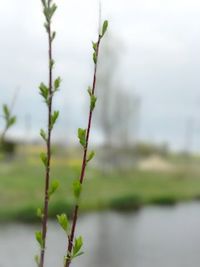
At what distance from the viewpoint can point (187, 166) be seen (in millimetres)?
27047

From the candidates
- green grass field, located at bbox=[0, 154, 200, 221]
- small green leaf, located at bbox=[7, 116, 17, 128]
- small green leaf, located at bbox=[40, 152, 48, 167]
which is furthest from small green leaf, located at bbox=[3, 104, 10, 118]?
green grass field, located at bbox=[0, 154, 200, 221]

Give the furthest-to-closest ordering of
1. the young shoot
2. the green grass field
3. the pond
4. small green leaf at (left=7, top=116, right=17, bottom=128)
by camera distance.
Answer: the green grass field < the pond < small green leaf at (left=7, top=116, right=17, bottom=128) < the young shoot

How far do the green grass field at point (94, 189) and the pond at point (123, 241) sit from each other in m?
0.70

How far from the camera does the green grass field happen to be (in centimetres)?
1396

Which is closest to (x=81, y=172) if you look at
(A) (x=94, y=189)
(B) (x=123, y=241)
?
(B) (x=123, y=241)

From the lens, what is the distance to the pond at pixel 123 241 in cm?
995

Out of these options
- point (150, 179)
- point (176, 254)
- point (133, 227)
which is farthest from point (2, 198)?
point (150, 179)

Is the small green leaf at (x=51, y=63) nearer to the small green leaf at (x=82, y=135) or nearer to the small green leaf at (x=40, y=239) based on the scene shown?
the small green leaf at (x=82, y=135)

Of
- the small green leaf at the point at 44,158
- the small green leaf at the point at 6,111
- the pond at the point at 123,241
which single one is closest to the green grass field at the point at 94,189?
the pond at the point at 123,241

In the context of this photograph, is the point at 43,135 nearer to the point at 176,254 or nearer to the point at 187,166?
the point at 176,254

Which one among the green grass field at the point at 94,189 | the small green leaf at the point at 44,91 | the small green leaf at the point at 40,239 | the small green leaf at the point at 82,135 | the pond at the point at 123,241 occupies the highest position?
the small green leaf at the point at 44,91

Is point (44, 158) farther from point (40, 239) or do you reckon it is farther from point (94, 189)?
point (94, 189)

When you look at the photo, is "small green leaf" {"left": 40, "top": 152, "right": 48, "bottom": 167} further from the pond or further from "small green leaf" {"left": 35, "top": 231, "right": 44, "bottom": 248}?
the pond

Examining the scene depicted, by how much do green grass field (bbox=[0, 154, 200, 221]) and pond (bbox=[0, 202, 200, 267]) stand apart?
0.70 metres
